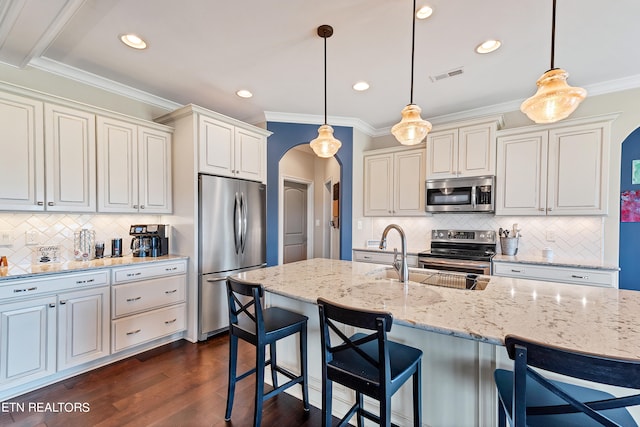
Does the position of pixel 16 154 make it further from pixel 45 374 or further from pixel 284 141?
pixel 284 141

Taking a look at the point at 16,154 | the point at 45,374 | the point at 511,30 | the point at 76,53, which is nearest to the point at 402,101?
the point at 511,30

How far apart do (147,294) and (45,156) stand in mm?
1489

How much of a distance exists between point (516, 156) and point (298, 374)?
10.9 feet

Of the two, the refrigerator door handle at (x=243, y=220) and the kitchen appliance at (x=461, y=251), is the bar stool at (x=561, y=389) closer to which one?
the kitchen appliance at (x=461, y=251)

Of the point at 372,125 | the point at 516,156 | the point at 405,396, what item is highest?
the point at 372,125

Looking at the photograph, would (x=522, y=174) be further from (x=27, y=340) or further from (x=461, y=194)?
(x=27, y=340)

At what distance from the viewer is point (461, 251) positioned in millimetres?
3689

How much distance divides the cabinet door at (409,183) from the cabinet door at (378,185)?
0.29 ft

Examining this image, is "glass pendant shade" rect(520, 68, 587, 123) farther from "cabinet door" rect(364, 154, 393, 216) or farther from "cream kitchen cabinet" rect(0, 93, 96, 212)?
"cream kitchen cabinet" rect(0, 93, 96, 212)

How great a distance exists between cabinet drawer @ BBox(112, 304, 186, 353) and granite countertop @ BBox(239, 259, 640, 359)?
4.72 feet

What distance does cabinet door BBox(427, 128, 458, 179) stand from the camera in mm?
3643

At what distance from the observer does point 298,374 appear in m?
2.12

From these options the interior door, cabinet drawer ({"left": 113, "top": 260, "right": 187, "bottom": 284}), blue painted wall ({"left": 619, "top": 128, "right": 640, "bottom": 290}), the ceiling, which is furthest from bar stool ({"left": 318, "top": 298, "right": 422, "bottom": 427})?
the interior door

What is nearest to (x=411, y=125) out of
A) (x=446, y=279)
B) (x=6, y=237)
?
(x=446, y=279)
